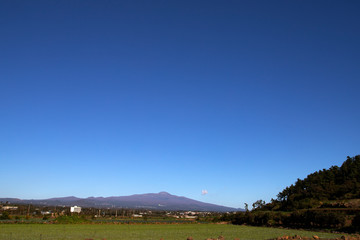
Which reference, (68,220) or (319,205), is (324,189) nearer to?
(319,205)

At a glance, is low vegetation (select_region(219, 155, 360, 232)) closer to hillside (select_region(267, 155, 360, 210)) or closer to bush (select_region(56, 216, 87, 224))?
hillside (select_region(267, 155, 360, 210))

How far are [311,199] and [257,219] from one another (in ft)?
67.4

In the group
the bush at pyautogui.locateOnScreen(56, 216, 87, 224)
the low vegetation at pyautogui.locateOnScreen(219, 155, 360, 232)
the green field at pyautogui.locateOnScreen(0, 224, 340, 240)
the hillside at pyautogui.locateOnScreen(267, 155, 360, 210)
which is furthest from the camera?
the hillside at pyautogui.locateOnScreen(267, 155, 360, 210)

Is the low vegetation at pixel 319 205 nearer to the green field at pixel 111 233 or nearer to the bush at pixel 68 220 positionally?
the green field at pixel 111 233

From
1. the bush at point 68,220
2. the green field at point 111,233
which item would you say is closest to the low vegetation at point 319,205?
the green field at point 111,233

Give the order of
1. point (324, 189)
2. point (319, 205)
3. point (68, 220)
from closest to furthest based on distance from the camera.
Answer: point (68, 220) < point (319, 205) < point (324, 189)

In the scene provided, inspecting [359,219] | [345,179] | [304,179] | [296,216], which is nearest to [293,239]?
[359,219]

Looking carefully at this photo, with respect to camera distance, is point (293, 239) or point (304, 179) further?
point (304, 179)

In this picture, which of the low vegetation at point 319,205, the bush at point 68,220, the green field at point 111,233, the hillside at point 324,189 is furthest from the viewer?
the hillside at point 324,189

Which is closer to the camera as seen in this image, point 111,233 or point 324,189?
point 111,233

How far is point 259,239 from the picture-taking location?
2639cm

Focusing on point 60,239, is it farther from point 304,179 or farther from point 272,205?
point 304,179

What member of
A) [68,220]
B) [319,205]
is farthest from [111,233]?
[319,205]

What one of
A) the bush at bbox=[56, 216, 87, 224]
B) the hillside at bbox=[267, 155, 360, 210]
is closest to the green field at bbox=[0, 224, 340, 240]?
the bush at bbox=[56, 216, 87, 224]
